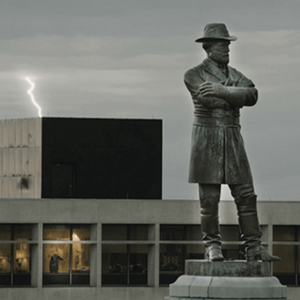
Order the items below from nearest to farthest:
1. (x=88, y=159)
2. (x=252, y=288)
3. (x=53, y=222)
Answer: (x=252, y=288), (x=53, y=222), (x=88, y=159)

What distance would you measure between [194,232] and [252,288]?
29.3m

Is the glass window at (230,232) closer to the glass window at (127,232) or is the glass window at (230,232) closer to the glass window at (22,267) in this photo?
the glass window at (127,232)

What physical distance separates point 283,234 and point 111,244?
809 centimetres

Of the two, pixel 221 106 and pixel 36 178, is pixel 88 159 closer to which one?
pixel 36 178

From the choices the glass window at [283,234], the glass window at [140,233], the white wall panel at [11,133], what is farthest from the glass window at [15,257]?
the white wall panel at [11,133]

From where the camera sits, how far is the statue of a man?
1423 cm

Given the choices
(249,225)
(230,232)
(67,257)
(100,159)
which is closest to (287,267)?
(230,232)

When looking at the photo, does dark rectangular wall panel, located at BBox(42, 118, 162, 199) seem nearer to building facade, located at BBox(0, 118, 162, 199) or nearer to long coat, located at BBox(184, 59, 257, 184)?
building facade, located at BBox(0, 118, 162, 199)

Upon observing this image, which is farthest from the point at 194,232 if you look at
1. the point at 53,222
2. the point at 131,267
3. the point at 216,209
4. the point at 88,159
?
the point at 216,209

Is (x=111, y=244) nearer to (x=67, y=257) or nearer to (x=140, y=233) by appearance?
(x=140, y=233)

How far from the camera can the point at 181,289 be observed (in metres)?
13.9

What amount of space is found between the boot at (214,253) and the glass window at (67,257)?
28596mm

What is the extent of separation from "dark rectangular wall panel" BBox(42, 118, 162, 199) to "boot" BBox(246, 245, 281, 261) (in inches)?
1463

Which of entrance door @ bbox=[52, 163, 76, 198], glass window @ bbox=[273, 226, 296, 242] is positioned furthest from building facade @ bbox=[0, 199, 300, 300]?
entrance door @ bbox=[52, 163, 76, 198]
